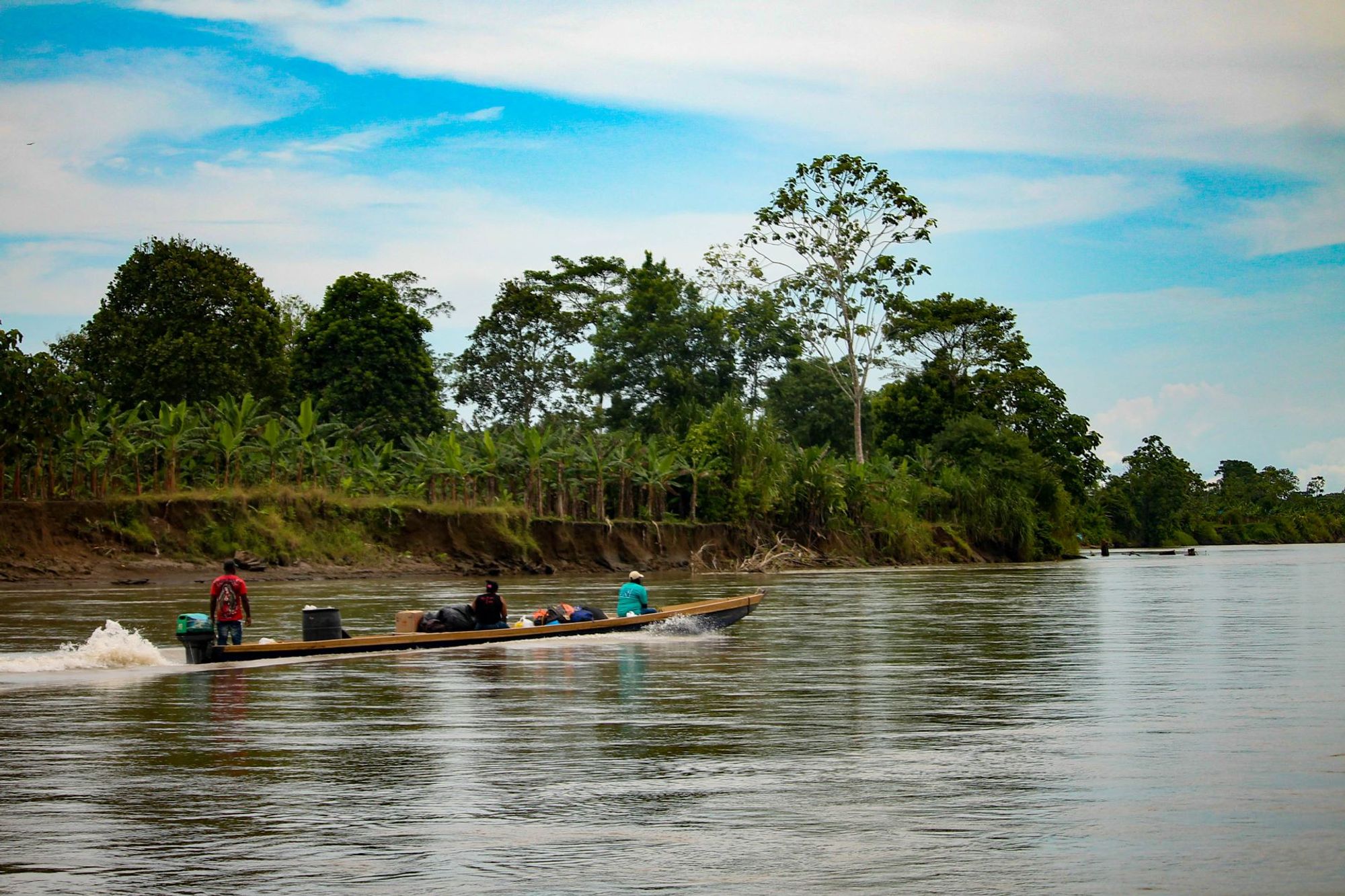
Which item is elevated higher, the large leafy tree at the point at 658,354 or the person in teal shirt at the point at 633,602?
the large leafy tree at the point at 658,354

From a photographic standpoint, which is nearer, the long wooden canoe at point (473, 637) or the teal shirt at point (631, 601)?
the long wooden canoe at point (473, 637)

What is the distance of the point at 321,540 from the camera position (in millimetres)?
38875

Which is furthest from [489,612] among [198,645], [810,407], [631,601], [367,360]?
[810,407]

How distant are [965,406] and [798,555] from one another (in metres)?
16.8

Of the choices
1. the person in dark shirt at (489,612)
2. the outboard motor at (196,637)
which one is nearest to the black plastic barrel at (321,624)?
the outboard motor at (196,637)

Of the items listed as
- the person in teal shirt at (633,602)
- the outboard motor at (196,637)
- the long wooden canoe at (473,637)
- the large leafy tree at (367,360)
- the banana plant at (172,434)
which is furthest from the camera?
the large leafy tree at (367,360)

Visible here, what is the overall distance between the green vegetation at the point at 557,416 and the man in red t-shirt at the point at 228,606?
18.8 m

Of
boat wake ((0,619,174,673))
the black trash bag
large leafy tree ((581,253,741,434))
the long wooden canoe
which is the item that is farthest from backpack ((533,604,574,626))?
large leafy tree ((581,253,741,434))

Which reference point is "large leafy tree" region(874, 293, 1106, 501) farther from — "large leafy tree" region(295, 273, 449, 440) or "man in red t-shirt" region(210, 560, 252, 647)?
"man in red t-shirt" region(210, 560, 252, 647)

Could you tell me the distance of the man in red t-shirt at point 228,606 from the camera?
16.4 meters

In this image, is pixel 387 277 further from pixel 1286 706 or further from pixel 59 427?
pixel 1286 706

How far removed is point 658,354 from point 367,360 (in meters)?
14.2

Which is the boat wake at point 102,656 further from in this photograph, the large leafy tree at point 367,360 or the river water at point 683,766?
the large leafy tree at point 367,360

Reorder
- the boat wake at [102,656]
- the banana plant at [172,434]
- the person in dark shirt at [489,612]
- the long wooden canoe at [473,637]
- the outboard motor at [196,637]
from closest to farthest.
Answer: the boat wake at [102,656], the outboard motor at [196,637], the long wooden canoe at [473,637], the person in dark shirt at [489,612], the banana plant at [172,434]
